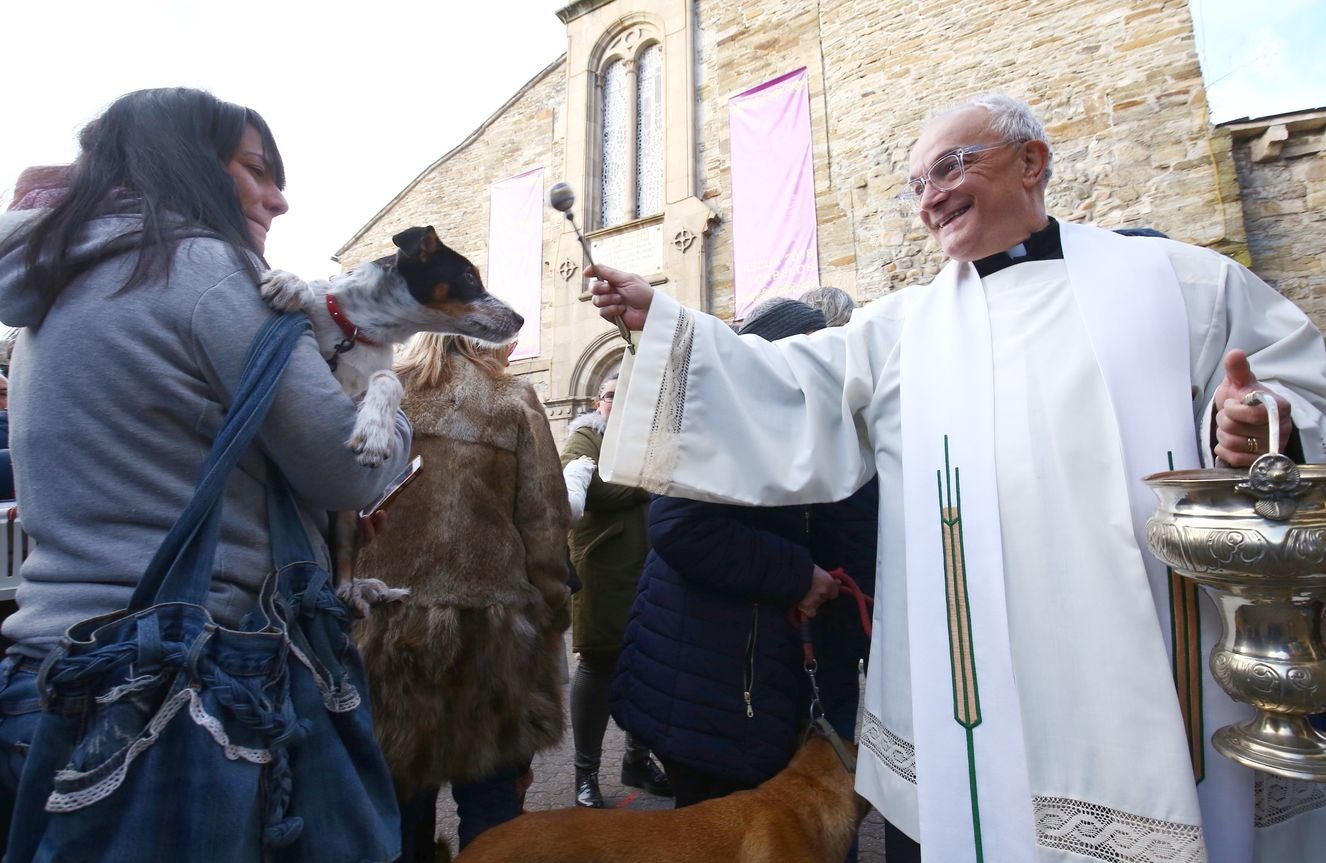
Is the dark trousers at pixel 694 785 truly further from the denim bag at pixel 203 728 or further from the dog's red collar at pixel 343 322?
the dog's red collar at pixel 343 322

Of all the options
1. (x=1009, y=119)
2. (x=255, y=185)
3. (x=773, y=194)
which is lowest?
(x=255, y=185)

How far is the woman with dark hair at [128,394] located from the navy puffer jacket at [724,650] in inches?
37.9

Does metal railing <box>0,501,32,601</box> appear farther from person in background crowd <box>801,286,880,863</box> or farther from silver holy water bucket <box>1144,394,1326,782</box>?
silver holy water bucket <box>1144,394,1326,782</box>

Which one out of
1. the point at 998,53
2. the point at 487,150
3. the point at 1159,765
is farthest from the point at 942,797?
the point at 487,150

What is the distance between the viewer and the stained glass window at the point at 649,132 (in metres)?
12.5

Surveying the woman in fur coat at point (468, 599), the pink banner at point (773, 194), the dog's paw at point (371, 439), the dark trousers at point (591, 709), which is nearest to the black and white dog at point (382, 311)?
the dog's paw at point (371, 439)

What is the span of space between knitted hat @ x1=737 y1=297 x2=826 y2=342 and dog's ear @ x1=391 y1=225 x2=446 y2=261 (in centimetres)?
98

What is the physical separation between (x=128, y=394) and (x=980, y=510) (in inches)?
64.6

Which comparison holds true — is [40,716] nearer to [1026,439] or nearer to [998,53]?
[1026,439]

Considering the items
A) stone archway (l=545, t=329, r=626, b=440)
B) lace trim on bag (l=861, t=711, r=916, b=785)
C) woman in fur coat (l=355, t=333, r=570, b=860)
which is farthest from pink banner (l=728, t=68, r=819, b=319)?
lace trim on bag (l=861, t=711, r=916, b=785)

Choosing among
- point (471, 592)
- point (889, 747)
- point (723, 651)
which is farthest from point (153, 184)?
point (889, 747)

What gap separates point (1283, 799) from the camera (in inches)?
54.4

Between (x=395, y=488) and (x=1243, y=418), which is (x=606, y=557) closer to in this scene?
(x=395, y=488)

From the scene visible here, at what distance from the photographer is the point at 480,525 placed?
2.39m
